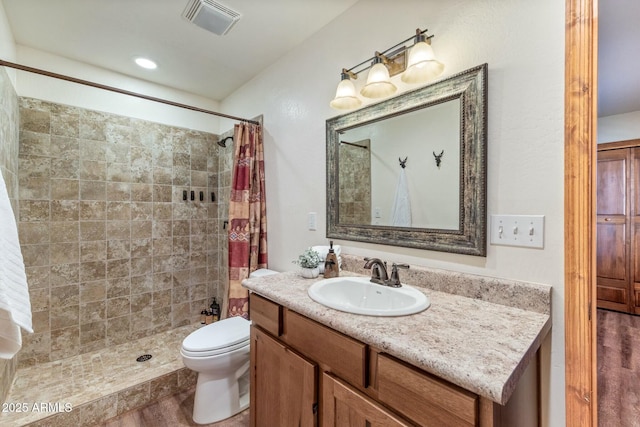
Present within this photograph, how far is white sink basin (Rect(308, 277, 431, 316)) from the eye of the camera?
1.04 meters

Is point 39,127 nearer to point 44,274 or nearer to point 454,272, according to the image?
point 44,274

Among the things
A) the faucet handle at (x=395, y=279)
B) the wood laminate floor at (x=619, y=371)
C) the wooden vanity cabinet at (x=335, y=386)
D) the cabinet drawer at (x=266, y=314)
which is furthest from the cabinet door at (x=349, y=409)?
the wood laminate floor at (x=619, y=371)

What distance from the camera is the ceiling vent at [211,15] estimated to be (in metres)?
1.57

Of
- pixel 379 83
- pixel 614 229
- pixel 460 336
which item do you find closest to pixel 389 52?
pixel 379 83

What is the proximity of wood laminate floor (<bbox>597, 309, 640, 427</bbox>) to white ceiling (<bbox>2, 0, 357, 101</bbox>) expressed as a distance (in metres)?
2.90

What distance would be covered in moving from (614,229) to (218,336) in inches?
169

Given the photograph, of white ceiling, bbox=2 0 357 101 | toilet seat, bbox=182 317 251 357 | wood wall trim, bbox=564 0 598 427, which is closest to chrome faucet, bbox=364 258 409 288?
wood wall trim, bbox=564 0 598 427

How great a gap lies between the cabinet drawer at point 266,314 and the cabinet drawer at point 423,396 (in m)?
0.52

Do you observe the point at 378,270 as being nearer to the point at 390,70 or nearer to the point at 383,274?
the point at 383,274

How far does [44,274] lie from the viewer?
6.78ft

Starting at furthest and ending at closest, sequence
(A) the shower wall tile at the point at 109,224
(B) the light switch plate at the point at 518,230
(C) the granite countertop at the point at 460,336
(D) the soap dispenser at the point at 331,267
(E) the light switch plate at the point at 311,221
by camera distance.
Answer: (A) the shower wall tile at the point at 109,224
(E) the light switch plate at the point at 311,221
(D) the soap dispenser at the point at 331,267
(B) the light switch plate at the point at 518,230
(C) the granite countertop at the point at 460,336

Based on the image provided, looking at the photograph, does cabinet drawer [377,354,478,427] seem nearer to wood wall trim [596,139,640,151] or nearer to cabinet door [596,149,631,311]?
cabinet door [596,149,631,311]

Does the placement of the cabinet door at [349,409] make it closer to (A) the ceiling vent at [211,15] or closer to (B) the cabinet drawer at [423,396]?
(B) the cabinet drawer at [423,396]

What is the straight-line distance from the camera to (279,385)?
1.17 m
